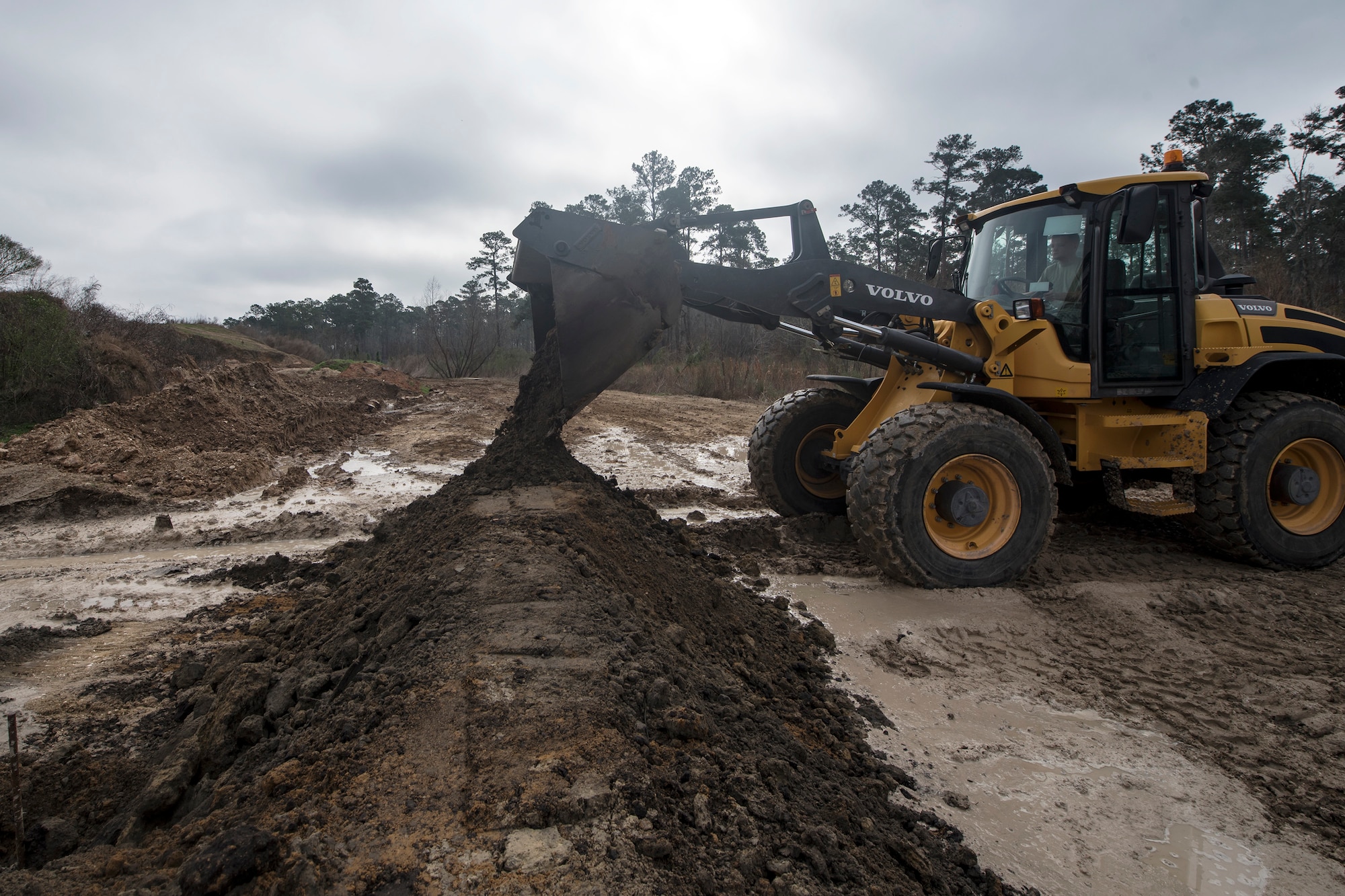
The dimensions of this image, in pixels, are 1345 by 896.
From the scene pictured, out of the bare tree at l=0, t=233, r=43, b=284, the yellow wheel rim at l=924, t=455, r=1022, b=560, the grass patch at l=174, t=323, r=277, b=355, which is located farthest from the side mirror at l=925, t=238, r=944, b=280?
the grass patch at l=174, t=323, r=277, b=355

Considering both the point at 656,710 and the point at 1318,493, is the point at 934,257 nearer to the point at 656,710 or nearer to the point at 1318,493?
the point at 1318,493

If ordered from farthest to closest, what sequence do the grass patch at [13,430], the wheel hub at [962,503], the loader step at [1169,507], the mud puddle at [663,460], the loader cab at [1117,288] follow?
the grass patch at [13,430], the mud puddle at [663,460], the loader step at [1169,507], the loader cab at [1117,288], the wheel hub at [962,503]

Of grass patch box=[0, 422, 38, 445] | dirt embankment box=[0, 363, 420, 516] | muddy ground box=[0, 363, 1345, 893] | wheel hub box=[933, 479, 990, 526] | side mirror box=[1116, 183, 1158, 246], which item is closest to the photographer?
muddy ground box=[0, 363, 1345, 893]

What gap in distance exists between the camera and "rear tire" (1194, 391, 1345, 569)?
531 cm

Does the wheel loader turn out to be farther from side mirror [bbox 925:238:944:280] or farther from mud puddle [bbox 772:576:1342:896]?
mud puddle [bbox 772:576:1342:896]

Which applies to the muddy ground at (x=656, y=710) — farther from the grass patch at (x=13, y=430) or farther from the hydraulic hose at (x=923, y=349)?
the grass patch at (x=13, y=430)

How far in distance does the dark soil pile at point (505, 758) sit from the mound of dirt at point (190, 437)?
189 inches

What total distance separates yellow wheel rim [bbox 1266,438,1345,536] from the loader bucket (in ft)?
15.7

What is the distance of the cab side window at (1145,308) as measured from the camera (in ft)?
17.4

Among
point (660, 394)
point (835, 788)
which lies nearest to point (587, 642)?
point (835, 788)

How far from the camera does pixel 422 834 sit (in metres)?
1.81

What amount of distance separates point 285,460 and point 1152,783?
1011 centimetres

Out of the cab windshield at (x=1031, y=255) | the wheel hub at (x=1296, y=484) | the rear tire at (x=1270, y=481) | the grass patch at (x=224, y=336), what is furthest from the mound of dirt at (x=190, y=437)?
the grass patch at (x=224, y=336)

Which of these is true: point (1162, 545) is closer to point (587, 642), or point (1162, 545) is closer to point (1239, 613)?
point (1239, 613)
